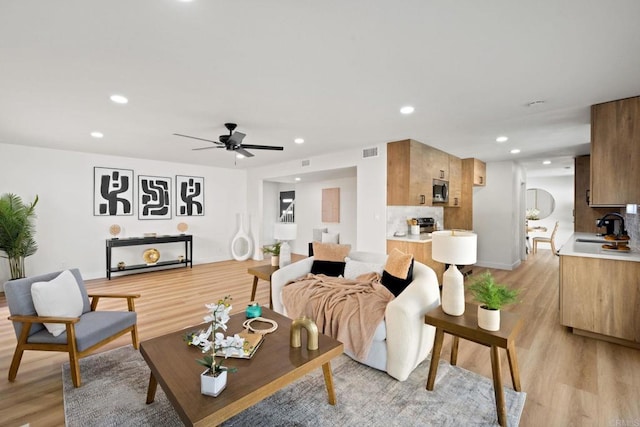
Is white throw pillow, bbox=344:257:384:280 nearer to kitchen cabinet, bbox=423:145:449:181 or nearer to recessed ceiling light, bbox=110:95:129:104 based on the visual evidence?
kitchen cabinet, bbox=423:145:449:181

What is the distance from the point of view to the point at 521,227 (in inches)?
273

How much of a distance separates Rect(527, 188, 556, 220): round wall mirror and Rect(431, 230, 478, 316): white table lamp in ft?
32.7

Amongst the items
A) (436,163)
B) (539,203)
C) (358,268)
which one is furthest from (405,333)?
(539,203)

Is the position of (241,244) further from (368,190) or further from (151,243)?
(368,190)

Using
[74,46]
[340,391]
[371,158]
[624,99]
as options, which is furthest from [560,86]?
[74,46]

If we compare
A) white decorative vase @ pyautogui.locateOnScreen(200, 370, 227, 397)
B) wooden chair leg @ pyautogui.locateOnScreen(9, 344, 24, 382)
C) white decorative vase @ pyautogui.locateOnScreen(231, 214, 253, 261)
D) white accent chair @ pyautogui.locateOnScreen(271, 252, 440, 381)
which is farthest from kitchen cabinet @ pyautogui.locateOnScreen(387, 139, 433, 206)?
wooden chair leg @ pyautogui.locateOnScreen(9, 344, 24, 382)

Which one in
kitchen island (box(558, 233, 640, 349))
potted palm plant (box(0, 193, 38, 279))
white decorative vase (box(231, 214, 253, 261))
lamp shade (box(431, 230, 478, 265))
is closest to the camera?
lamp shade (box(431, 230, 478, 265))

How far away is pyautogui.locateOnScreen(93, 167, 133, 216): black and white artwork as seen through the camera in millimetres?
5566

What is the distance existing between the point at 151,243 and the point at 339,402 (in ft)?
18.1

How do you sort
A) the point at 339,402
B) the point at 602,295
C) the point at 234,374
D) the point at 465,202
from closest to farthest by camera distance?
the point at 234,374 < the point at 339,402 < the point at 602,295 < the point at 465,202

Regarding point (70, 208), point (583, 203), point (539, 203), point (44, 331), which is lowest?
point (44, 331)

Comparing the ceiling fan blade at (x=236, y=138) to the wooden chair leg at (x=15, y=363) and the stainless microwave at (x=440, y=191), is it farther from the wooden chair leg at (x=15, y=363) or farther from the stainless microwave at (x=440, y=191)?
the stainless microwave at (x=440, y=191)

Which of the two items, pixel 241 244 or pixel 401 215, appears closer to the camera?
pixel 401 215

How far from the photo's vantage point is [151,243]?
5953mm
